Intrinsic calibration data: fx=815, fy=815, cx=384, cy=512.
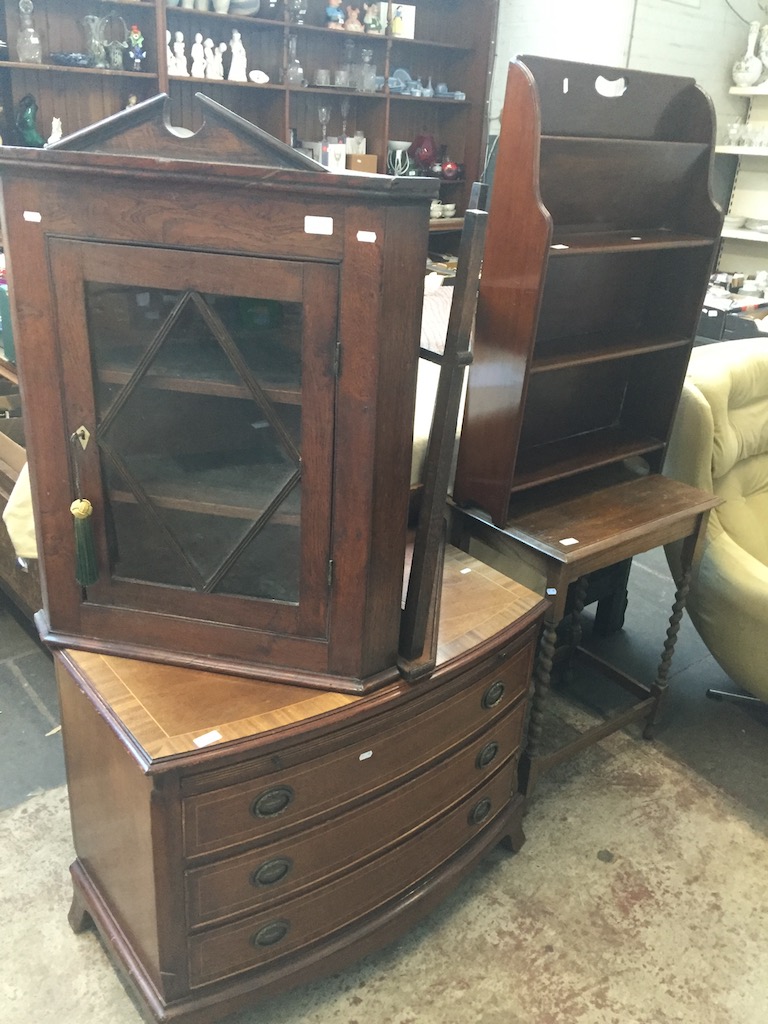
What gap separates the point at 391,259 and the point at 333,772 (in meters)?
0.77

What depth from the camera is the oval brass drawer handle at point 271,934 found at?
1.33m

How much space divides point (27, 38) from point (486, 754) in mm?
3752

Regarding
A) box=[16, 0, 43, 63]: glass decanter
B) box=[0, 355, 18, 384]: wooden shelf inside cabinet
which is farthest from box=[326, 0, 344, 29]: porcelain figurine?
box=[0, 355, 18, 384]: wooden shelf inside cabinet

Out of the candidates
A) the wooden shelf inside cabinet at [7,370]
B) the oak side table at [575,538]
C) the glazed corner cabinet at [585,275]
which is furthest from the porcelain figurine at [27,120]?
the oak side table at [575,538]

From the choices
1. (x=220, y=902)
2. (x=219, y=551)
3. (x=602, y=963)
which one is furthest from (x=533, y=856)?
(x=219, y=551)

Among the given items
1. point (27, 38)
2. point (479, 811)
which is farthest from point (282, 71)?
point (479, 811)

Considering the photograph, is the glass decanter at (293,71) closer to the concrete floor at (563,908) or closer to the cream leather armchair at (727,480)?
the cream leather armchair at (727,480)

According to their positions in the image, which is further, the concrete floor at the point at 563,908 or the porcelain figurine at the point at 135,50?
the porcelain figurine at the point at 135,50

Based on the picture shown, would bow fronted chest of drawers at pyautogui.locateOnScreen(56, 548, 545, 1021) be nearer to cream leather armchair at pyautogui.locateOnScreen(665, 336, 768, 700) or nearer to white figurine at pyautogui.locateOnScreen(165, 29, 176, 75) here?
cream leather armchair at pyautogui.locateOnScreen(665, 336, 768, 700)

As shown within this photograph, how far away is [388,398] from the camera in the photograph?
3.55 feet

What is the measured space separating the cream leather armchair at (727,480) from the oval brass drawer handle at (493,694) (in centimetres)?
83

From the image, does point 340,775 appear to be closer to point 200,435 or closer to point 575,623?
point 200,435

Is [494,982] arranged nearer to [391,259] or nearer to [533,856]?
[533,856]

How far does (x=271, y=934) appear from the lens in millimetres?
1338
